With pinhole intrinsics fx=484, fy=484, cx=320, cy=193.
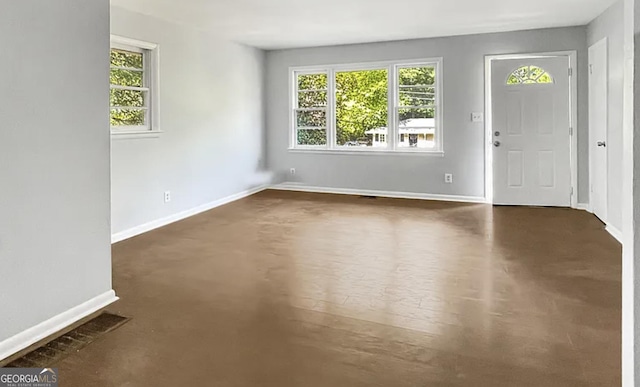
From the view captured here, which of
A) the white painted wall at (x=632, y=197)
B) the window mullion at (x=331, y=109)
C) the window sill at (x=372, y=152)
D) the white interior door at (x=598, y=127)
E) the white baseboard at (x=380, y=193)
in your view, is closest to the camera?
the white painted wall at (x=632, y=197)

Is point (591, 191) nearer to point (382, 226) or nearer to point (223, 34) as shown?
point (382, 226)

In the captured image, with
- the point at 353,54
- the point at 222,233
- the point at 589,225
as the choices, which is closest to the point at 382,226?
the point at 222,233

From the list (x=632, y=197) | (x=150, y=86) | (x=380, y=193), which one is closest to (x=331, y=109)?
(x=380, y=193)

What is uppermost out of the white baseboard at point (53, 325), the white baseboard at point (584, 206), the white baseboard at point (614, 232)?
the white baseboard at point (584, 206)

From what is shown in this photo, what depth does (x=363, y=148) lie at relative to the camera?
784 cm

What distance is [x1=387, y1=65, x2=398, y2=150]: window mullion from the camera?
24.5 feet

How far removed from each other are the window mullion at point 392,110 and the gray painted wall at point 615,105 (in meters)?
2.89

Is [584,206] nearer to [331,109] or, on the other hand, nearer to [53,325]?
[331,109]

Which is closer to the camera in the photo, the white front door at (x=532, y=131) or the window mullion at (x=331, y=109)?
the white front door at (x=532, y=131)

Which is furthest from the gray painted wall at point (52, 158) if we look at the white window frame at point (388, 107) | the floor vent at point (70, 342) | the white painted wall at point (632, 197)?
the white window frame at point (388, 107)

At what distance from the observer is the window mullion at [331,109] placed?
7906mm

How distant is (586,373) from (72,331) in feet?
8.83

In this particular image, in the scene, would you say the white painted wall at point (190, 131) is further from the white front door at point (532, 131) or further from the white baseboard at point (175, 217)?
the white front door at point (532, 131)

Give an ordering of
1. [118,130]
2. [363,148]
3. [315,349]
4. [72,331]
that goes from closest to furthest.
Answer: [315,349], [72,331], [118,130], [363,148]
